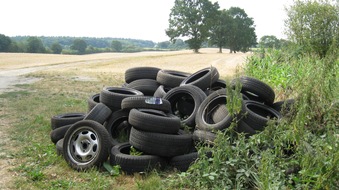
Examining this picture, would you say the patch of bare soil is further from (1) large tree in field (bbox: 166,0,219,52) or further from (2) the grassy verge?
(1) large tree in field (bbox: 166,0,219,52)

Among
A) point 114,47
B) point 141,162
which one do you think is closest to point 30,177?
point 141,162

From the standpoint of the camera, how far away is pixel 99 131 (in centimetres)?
584

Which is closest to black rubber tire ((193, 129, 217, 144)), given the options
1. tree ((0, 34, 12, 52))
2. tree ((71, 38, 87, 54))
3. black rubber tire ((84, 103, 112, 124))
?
black rubber tire ((84, 103, 112, 124))

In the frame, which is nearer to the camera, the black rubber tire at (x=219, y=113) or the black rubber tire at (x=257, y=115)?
the black rubber tire at (x=257, y=115)

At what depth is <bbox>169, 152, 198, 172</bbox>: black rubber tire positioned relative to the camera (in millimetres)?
5661

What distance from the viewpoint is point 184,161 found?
18.7ft

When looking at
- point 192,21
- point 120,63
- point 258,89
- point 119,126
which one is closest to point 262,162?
point 258,89

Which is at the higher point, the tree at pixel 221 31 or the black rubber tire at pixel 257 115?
the tree at pixel 221 31

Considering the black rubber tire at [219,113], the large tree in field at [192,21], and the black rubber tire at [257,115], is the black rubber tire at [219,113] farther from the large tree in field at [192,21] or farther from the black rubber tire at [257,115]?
the large tree in field at [192,21]

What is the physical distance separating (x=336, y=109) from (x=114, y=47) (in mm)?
140049

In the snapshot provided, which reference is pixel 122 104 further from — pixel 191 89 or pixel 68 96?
pixel 68 96

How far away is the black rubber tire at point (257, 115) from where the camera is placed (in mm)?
5828

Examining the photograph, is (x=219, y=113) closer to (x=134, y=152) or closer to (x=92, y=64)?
(x=134, y=152)

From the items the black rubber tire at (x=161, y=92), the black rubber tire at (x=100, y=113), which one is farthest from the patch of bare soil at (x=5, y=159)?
the black rubber tire at (x=161, y=92)
